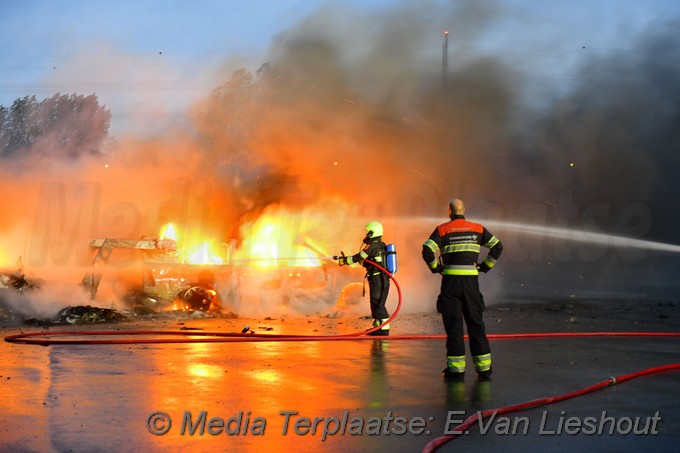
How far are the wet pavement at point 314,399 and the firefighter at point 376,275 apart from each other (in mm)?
1821

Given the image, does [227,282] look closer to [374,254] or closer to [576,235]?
[374,254]

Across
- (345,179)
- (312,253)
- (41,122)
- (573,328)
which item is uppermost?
(41,122)

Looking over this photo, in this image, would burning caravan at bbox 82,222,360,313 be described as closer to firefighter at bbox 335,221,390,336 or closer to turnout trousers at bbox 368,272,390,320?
firefighter at bbox 335,221,390,336

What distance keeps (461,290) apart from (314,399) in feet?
7.48

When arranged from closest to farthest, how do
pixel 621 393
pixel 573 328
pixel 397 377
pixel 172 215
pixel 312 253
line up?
pixel 621 393, pixel 397 377, pixel 573 328, pixel 312 253, pixel 172 215

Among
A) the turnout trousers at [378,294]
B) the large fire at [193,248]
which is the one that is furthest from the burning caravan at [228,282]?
the turnout trousers at [378,294]

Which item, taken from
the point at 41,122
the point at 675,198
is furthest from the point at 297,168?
the point at 41,122

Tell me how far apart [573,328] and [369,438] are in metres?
9.18

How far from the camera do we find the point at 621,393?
287 inches

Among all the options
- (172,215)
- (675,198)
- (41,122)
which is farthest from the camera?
(41,122)

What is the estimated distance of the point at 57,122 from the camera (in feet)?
131

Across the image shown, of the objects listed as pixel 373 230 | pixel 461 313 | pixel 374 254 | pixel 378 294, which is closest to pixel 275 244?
pixel 373 230

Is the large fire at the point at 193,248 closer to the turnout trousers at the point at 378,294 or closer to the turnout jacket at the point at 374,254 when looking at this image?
the turnout jacket at the point at 374,254

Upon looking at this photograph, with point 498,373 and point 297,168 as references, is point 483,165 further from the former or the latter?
point 498,373
